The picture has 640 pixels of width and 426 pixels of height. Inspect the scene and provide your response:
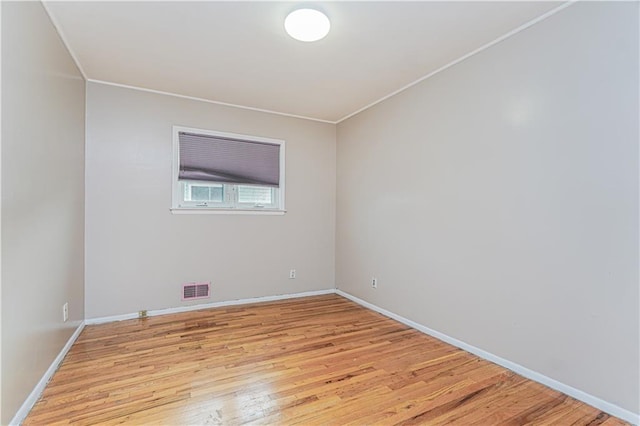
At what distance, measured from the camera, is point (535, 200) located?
7.06 feet

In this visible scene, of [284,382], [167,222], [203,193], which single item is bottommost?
[284,382]

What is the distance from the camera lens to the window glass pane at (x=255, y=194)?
395cm

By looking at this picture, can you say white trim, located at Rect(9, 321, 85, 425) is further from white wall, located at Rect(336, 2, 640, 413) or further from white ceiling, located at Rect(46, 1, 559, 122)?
white wall, located at Rect(336, 2, 640, 413)

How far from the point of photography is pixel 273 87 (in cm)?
326

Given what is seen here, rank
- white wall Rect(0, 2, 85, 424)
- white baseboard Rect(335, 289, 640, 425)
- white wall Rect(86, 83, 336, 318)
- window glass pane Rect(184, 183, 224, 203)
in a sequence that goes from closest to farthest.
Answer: white wall Rect(0, 2, 85, 424) < white baseboard Rect(335, 289, 640, 425) < white wall Rect(86, 83, 336, 318) < window glass pane Rect(184, 183, 224, 203)

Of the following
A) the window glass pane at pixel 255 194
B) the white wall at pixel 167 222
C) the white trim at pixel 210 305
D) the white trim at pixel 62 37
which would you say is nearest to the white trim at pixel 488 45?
the white wall at pixel 167 222

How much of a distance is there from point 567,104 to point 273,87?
2.46m

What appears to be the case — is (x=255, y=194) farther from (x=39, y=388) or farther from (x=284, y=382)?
(x=39, y=388)

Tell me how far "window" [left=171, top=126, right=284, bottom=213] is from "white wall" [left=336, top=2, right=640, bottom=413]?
63.0 inches

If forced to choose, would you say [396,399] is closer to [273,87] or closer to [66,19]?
[273,87]

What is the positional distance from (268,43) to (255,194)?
1.98 metres

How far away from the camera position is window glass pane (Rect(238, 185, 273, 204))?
395 centimetres

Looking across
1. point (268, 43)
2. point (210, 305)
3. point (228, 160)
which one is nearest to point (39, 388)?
point (210, 305)

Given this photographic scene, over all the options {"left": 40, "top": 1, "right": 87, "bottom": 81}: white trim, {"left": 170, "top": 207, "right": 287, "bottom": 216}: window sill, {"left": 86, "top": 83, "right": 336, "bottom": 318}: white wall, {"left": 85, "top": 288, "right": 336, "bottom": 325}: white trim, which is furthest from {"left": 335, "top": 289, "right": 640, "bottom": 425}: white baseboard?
{"left": 40, "top": 1, "right": 87, "bottom": 81}: white trim
